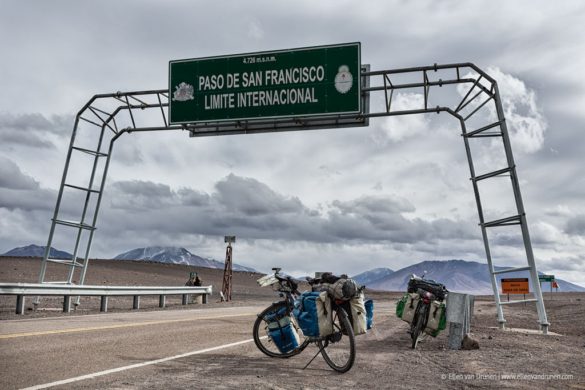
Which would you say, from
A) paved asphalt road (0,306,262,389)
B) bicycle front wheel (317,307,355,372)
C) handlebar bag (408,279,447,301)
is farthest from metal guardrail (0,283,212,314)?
bicycle front wheel (317,307,355,372)

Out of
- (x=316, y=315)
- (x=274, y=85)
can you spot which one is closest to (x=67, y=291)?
(x=274, y=85)

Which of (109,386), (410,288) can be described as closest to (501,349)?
(410,288)

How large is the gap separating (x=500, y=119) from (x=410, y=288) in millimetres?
9052

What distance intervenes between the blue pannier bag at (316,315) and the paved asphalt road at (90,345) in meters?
2.14

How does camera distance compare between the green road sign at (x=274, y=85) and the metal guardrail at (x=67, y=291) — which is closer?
the metal guardrail at (x=67, y=291)

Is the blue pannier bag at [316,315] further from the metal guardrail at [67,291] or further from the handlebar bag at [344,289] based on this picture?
the metal guardrail at [67,291]

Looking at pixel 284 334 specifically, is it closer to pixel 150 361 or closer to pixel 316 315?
pixel 316 315

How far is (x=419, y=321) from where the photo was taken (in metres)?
10.8

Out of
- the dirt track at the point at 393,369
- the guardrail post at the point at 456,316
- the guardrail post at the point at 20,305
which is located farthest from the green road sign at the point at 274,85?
the guardrail post at the point at 456,316

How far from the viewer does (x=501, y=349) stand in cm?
1121

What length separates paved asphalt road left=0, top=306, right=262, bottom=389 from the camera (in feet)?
23.4

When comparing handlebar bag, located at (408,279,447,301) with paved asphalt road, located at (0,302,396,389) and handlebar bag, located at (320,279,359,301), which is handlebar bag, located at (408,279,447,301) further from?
handlebar bag, located at (320,279,359,301)

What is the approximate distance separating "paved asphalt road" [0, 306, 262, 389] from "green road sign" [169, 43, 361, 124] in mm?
8866

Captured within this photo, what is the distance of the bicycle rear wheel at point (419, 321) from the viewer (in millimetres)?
10758
